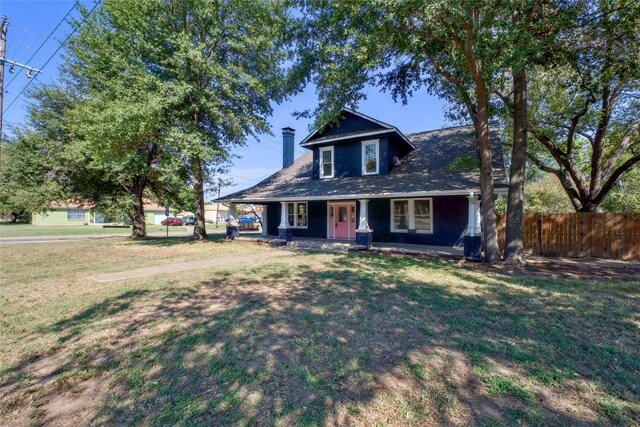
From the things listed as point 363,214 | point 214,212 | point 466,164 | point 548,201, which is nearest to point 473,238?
point 466,164

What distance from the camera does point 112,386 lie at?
283cm

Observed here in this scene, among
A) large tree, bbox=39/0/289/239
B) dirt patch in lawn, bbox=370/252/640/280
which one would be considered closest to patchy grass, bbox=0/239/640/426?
dirt patch in lawn, bbox=370/252/640/280

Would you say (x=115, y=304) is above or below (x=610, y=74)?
below

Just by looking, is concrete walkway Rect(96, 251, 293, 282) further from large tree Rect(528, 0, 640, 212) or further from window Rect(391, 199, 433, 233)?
large tree Rect(528, 0, 640, 212)

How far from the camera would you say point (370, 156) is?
550 inches

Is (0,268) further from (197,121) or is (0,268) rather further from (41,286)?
(197,121)

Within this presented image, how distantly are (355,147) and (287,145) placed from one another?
20.5 ft

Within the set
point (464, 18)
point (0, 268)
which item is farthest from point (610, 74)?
point (0, 268)

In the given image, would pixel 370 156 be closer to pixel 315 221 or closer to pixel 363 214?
pixel 363 214

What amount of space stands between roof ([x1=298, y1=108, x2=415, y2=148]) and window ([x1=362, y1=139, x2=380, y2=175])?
0.50 m

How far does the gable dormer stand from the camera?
44.2ft

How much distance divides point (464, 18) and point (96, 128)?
42.7 feet

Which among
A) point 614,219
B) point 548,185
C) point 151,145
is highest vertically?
point 151,145

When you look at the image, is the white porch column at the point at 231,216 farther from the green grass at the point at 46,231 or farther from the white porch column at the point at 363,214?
the green grass at the point at 46,231
